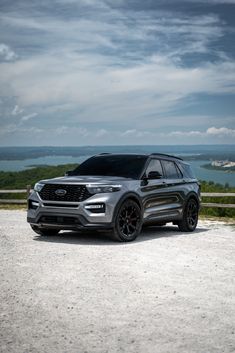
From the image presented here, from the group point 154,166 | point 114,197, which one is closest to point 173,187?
point 154,166

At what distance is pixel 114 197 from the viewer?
34.8ft

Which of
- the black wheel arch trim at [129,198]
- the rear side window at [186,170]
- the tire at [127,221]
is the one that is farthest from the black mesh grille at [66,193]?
the rear side window at [186,170]

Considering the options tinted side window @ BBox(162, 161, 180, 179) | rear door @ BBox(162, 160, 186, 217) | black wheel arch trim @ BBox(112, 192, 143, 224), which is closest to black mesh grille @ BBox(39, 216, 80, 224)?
black wheel arch trim @ BBox(112, 192, 143, 224)

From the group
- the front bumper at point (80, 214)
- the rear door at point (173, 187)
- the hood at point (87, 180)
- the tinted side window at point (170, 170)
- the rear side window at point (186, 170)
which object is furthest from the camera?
the rear side window at point (186, 170)

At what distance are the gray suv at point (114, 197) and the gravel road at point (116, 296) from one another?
0.44 m

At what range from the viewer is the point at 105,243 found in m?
10.8

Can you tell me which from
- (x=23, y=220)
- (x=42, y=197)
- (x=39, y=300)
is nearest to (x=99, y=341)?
(x=39, y=300)

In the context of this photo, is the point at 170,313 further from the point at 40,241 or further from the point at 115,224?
the point at 40,241

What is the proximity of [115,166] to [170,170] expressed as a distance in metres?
1.51

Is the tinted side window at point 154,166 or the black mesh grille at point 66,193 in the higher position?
the tinted side window at point 154,166

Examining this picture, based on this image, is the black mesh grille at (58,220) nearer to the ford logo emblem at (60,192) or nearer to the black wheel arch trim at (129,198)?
the ford logo emblem at (60,192)

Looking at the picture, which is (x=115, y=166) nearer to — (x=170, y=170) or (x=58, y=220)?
(x=170, y=170)

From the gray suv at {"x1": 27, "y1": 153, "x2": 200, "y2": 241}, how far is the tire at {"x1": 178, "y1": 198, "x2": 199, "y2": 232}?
0.02 metres

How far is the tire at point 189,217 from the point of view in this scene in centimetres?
1298
